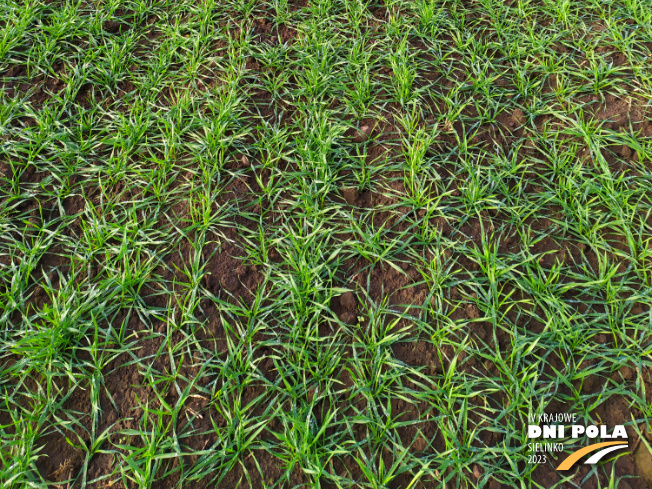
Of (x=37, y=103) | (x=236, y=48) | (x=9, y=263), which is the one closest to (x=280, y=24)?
(x=236, y=48)

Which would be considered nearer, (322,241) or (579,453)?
(579,453)

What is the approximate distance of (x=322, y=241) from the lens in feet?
7.39

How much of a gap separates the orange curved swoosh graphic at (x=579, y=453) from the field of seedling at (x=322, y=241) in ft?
0.09

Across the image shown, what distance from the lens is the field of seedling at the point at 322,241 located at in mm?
1717

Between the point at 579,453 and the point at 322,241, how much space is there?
134 centimetres

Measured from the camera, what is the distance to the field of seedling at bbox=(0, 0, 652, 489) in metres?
1.72

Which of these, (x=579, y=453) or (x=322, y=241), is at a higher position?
(x=322, y=241)

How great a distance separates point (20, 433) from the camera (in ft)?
5.55

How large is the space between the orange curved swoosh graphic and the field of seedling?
0.03 meters

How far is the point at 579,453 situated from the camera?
168 cm

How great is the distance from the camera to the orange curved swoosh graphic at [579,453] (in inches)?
65.5

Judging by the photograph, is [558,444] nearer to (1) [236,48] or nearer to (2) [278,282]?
(2) [278,282]

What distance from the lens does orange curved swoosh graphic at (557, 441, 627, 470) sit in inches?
65.5

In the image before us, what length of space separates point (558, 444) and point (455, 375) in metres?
0.42
